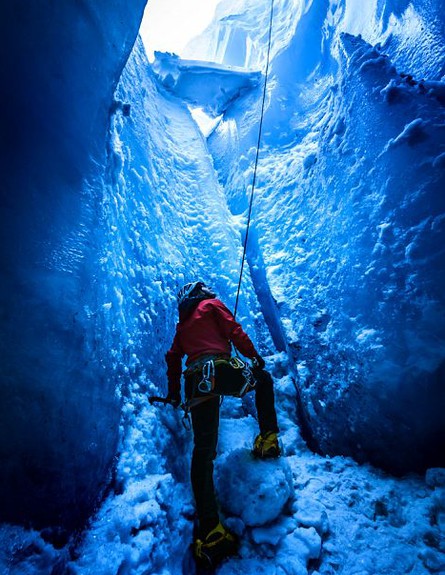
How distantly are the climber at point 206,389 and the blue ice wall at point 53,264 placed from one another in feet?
1.91

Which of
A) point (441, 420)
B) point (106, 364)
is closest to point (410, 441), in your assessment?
point (441, 420)

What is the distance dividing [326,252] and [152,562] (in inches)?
123

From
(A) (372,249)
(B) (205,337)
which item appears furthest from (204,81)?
(B) (205,337)

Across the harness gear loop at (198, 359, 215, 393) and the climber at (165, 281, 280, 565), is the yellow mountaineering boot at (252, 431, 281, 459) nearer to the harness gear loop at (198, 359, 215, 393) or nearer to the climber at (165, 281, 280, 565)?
the climber at (165, 281, 280, 565)

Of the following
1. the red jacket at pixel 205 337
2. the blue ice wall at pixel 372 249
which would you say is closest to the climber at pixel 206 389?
the red jacket at pixel 205 337

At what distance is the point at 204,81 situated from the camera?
24.6 ft

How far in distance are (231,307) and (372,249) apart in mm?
1861

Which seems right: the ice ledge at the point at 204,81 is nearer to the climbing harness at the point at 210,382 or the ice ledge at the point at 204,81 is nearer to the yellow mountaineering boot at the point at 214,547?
the climbing harness at the point at 210,382

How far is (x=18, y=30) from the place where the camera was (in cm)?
156

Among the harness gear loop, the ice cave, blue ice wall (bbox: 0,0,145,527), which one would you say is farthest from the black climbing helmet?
blue ice wall (bbox: 0,0,145,527)

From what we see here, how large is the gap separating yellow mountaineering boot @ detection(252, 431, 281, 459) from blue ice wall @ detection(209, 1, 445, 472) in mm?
837

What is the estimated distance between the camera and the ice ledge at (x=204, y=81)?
23.8ft

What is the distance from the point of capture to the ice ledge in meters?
7.26

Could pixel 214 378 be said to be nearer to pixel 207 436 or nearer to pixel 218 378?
pixel 218 378
